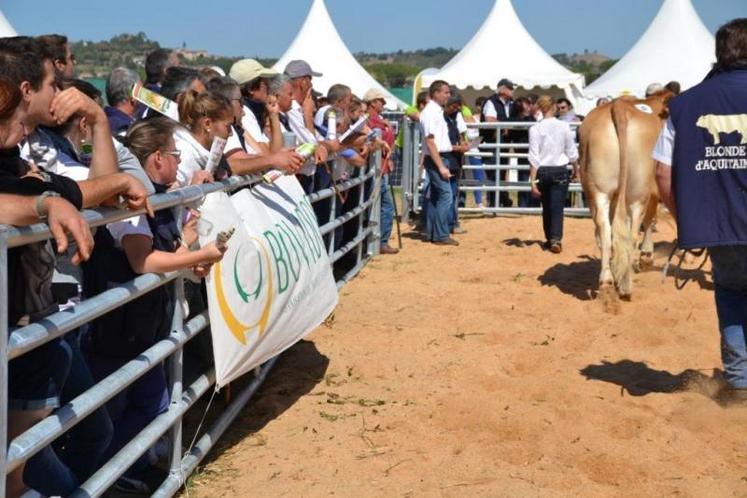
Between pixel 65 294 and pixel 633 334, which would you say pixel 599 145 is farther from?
pixel 65 294

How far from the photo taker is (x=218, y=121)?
198 inches

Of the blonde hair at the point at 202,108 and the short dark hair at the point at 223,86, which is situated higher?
the short dark hair at the point at 223,86

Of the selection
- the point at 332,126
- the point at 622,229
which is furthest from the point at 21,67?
→ the point at 622,229

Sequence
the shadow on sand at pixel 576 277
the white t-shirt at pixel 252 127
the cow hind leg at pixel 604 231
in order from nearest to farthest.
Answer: the white t-shirt at pixel 252 127 < the cow hind leg at pixel 604 231 < the shadow on sand at pixel 576 277

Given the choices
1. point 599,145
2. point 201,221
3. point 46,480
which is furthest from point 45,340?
point 599,145

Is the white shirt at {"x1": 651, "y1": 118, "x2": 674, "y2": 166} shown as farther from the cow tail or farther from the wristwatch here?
the wristwatch

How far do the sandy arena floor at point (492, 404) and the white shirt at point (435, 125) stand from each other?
3.36 meters

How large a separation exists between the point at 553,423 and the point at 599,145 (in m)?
4.21

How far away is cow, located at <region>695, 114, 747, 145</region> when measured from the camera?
5199mm

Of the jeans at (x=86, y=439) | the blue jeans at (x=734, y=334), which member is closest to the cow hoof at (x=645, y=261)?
the blue jeans at (x=734, y=334)

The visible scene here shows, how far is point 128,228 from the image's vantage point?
3.79 meters

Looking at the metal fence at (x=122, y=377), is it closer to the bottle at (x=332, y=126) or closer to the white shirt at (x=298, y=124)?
the white shirt at (x=298, y=124)

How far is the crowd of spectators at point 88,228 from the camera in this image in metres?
2.89

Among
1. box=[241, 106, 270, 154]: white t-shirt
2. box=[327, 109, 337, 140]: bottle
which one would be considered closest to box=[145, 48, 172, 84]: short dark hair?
box=[241, 106, 270, 154]: white t-shirt
